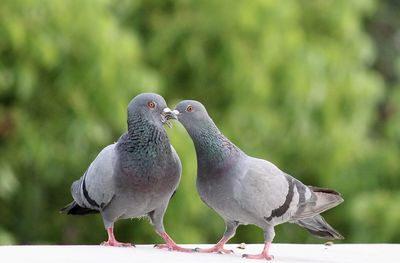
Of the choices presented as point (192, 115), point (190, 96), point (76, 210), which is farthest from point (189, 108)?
point (190, 96)

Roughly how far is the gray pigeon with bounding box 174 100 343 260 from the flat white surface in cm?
24

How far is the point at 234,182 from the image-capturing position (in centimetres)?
566

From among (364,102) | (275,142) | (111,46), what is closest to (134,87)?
(111,46)

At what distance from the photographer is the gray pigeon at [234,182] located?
5.65 m

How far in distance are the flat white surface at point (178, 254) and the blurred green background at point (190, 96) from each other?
643 cm

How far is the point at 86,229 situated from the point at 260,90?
329 cm

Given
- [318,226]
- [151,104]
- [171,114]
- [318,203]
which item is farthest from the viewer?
[318,226]

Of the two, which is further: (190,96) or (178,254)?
(190,96)

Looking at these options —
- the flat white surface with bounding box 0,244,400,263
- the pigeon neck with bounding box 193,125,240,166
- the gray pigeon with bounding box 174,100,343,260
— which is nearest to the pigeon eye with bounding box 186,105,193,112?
the gray pigeon with bounding box 174,100,343,260

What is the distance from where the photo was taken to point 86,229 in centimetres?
1503

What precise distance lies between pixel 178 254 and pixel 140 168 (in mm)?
505

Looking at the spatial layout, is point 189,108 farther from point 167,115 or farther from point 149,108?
point 149,108

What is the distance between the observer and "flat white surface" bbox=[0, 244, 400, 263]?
5258mm

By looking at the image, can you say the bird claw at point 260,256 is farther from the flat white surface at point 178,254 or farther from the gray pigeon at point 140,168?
the gray pigeon at point 140,168
